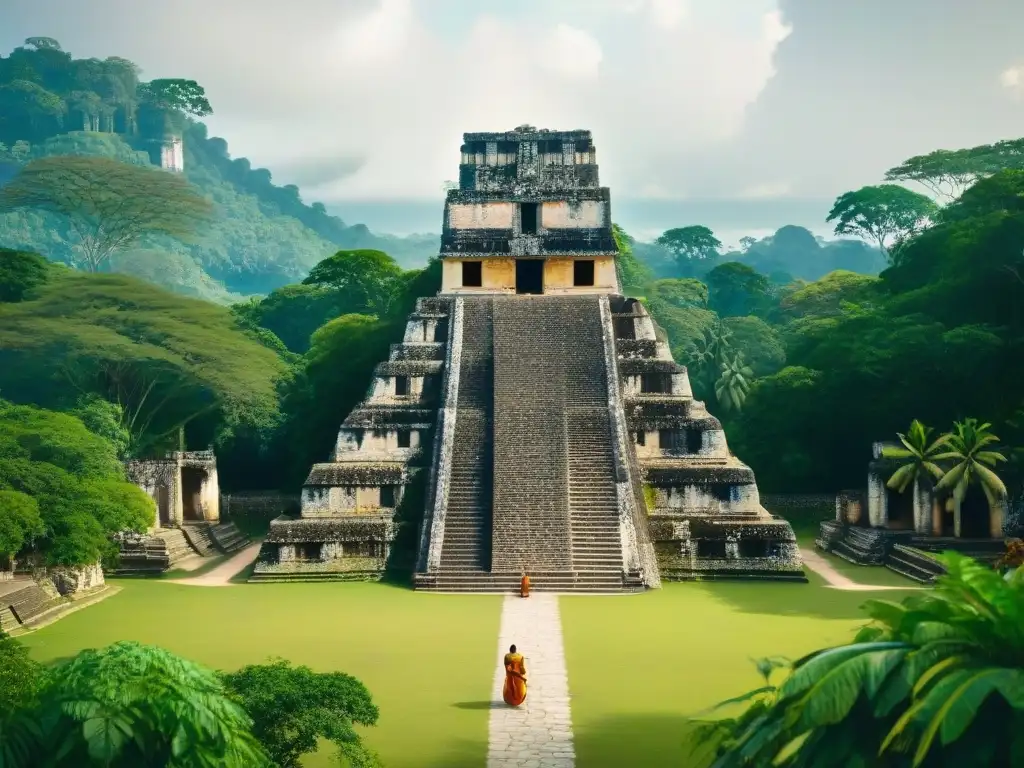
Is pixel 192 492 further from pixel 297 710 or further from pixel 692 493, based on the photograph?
pixel 297 710

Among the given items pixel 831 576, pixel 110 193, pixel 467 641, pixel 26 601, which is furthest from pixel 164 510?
pixel 110 193

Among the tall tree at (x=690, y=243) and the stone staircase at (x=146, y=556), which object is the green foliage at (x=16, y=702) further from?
the tall tree at (x=690, y=243)

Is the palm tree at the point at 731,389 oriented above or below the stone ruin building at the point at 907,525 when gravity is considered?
above

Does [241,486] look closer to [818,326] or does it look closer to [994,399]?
[818,326]

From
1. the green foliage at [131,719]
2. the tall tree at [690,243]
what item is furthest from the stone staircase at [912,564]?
the tall tree at [690,243]

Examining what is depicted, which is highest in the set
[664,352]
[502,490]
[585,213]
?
[585,213]

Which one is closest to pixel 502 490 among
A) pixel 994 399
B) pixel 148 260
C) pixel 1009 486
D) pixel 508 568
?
pixel 508 568
